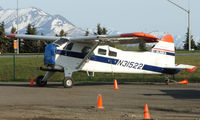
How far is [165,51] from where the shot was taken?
69.8ft

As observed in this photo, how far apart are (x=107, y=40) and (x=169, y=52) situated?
517cm

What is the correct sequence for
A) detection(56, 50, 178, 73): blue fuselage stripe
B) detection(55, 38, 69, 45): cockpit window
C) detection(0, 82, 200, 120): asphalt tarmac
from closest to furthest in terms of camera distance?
detection(0, 82, 200, 120): asphalt tarmac < detection(55, 38, 69, 45): cockpit window < detection(56, 50, 178, 73): blue fuselage stripe

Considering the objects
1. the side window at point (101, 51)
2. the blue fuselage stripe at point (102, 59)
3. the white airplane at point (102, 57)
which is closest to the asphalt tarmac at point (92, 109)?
the white airplane at point (102, 57)

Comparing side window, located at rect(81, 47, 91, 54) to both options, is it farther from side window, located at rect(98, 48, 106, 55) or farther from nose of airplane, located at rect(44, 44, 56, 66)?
nose of airplane, located at rect(44, 44, 56, 66)

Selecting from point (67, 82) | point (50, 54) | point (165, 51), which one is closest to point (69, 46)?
point (50, 54)

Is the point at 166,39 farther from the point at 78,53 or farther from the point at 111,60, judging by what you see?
the point at 78,53

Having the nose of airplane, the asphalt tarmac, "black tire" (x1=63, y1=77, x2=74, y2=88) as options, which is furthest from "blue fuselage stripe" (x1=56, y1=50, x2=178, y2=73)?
the asphalt tarmac

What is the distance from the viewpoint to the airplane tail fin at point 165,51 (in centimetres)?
2112

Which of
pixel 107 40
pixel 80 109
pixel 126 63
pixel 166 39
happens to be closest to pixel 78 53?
pixel 107 40

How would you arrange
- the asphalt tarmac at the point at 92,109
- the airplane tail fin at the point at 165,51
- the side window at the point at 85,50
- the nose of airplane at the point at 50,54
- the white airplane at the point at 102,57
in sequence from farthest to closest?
the airplane tail fin at the point at 165,51
the side window at the point at 85,50
the white airplane at the point at 102,57
the nose of airplane at the point at 50,54
the asphalt tarmac at the point at 92,109

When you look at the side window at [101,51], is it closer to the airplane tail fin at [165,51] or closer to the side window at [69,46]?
the side window at [69,46]

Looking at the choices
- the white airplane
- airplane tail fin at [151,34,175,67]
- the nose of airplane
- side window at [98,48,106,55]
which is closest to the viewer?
the nose of airplane

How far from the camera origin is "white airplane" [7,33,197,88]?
58.8 feet

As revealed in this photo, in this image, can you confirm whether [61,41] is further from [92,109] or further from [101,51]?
[92,109]
